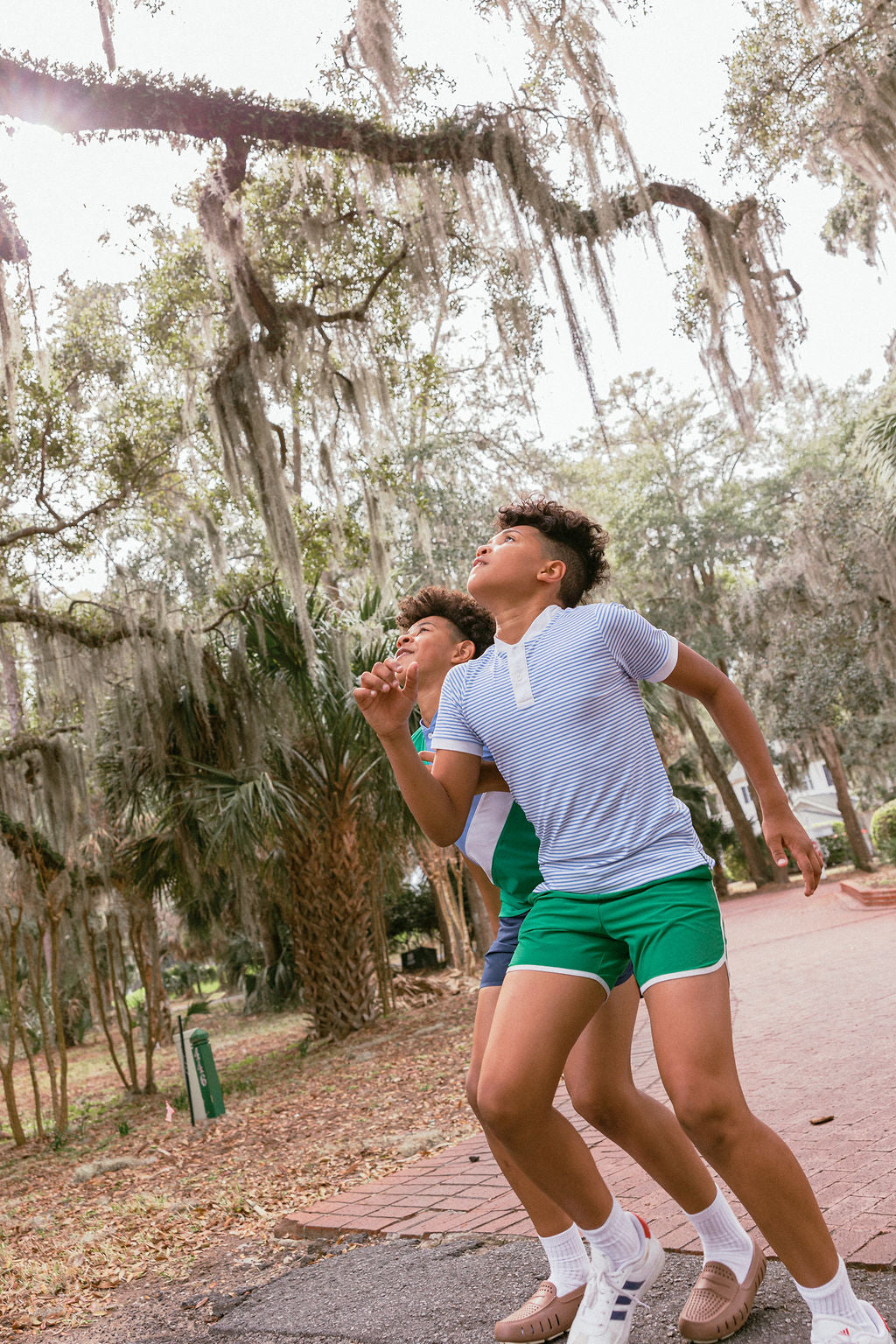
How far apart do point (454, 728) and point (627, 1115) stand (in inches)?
37.0

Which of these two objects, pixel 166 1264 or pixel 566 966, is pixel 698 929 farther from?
pixel 166 1264

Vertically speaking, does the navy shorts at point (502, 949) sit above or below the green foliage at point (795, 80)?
below

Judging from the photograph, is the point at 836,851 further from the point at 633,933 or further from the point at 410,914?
the point at 633,933

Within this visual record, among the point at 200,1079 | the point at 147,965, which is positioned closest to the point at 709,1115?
the point at 200,1079

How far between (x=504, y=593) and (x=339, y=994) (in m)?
9.99

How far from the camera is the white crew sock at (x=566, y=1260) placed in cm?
256

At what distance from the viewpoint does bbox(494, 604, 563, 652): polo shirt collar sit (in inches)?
98.1

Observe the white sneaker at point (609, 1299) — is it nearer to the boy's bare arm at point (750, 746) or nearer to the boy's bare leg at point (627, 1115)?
the boy's bare leg at point (627, 1115)

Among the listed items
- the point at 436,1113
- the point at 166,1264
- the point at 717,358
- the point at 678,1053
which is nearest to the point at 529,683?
the point at 678,1053

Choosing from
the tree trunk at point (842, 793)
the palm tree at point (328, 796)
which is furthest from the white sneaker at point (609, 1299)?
the tree trunk at point (842, 793)

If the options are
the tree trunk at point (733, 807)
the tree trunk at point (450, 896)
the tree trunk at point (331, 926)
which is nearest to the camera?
the tree trunk at point (331, 926)

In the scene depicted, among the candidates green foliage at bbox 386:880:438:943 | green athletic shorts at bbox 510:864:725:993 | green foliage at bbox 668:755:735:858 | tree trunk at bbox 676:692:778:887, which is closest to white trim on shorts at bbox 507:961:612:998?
green athletic shorts at bbox 510:864:725:993

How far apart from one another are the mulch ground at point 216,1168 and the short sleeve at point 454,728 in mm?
2184

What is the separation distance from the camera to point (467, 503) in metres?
19.9
